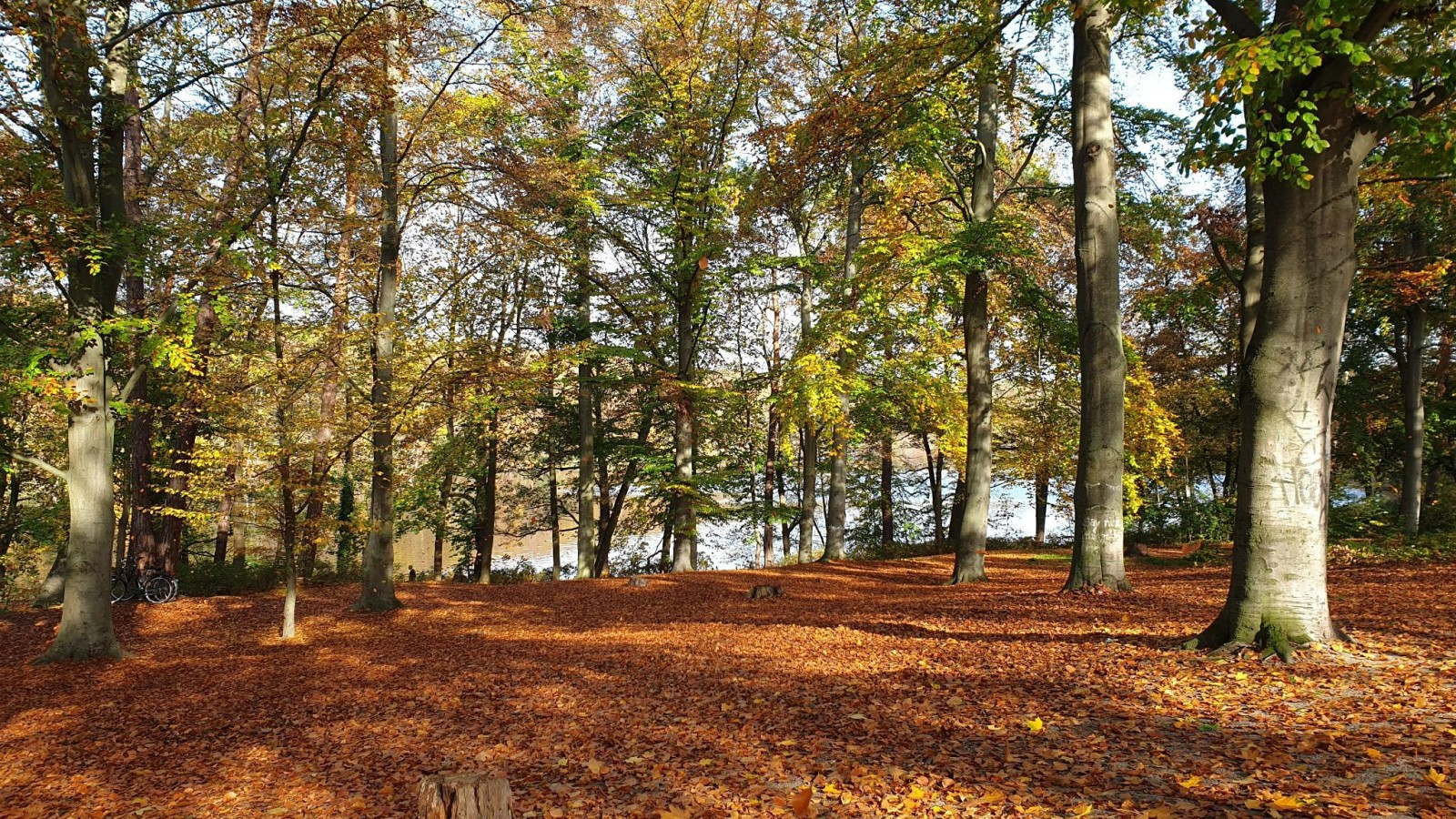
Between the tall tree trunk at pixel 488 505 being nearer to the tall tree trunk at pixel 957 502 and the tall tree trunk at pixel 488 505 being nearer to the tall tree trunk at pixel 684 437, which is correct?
the tall tree trunk at pixel 684 437

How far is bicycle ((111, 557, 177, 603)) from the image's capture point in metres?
13.2

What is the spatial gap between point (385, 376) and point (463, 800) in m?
9.29

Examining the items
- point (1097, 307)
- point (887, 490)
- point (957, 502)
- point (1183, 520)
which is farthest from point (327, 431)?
point (1183, 520)

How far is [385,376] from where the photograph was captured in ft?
37.2

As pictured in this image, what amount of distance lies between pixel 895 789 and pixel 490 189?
13.9m

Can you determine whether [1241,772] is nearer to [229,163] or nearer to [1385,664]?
[1385,664]

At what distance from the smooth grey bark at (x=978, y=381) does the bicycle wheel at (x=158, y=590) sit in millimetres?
14628

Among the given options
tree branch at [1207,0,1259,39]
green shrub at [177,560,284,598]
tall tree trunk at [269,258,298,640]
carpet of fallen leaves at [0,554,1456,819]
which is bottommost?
green shrub at [177,560,284,598]

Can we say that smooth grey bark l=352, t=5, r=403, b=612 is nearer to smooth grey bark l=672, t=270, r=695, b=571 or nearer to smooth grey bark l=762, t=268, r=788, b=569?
smooth grey bark l=672, t=270, r=695, b=571

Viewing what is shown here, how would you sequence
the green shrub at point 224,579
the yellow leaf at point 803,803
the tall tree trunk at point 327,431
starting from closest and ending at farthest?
the yellow leaf at point 803,803, the tall tree trunk at point 327,431, the green shrub at point 224,579

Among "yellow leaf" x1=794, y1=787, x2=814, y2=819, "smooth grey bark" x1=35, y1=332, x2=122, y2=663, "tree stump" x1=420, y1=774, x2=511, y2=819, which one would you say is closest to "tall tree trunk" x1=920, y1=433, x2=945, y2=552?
"smooth grey bark" x1=35, y1=332, x2=122, y2=663

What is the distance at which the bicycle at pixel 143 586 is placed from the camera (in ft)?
43.3

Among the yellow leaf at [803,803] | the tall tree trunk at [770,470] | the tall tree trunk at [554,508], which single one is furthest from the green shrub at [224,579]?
the yellow leaf at [803,803]

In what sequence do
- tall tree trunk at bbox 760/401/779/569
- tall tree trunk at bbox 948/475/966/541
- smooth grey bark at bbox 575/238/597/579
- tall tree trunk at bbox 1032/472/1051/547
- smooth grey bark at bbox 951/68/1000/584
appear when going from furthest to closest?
tall tree trunk at bbox 948/475/966/541 < tall tree trunk at bbox 760/401/779/569 < tall tree trunk at bbox 1032/472/1051/547 < smooth grey bark at bbox 575/238/597/579 < smooth grey bark at bbox 951/68/1000/584
